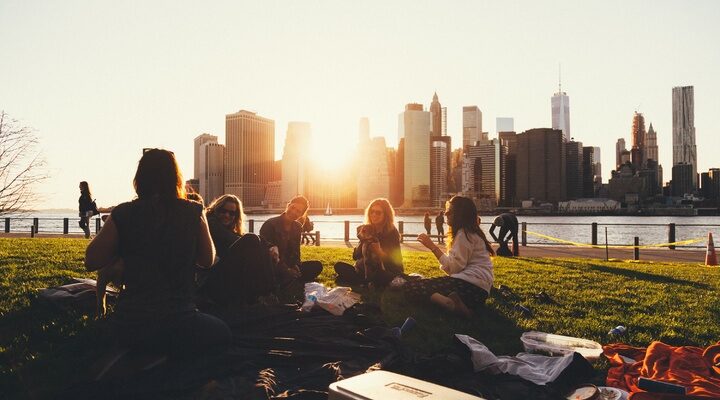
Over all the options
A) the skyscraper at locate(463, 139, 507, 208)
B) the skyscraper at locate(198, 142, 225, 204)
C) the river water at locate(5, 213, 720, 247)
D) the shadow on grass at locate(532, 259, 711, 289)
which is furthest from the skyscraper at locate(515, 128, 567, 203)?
the shadow on grass at locate(532, 259, 711, 289)

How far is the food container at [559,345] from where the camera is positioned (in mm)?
4047

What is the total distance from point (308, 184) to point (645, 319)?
17533cm

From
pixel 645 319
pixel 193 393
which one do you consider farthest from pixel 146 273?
pixel 645 319

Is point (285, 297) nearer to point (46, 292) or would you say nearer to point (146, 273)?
point (46, 292)

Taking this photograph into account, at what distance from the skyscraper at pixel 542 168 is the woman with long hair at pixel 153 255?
152 m

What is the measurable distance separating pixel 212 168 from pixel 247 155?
13718 mm

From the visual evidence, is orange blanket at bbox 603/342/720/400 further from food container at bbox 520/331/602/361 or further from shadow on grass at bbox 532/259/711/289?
shadow on grass at bbox 532/259/711/289

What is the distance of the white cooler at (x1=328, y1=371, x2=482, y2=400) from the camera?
2264 millimetres

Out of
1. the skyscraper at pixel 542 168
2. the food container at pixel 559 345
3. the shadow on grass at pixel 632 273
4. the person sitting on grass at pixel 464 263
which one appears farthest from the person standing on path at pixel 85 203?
the skyscraper at pixel 542 168

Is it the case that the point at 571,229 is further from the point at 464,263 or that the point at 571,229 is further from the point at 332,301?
the point at 332,301

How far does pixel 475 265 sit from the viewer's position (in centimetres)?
569

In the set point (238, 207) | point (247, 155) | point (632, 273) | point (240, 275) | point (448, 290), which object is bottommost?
point (632, 273)

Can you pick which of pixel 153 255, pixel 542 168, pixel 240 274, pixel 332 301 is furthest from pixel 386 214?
pixel 542 168

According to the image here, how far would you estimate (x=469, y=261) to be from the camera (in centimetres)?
572
